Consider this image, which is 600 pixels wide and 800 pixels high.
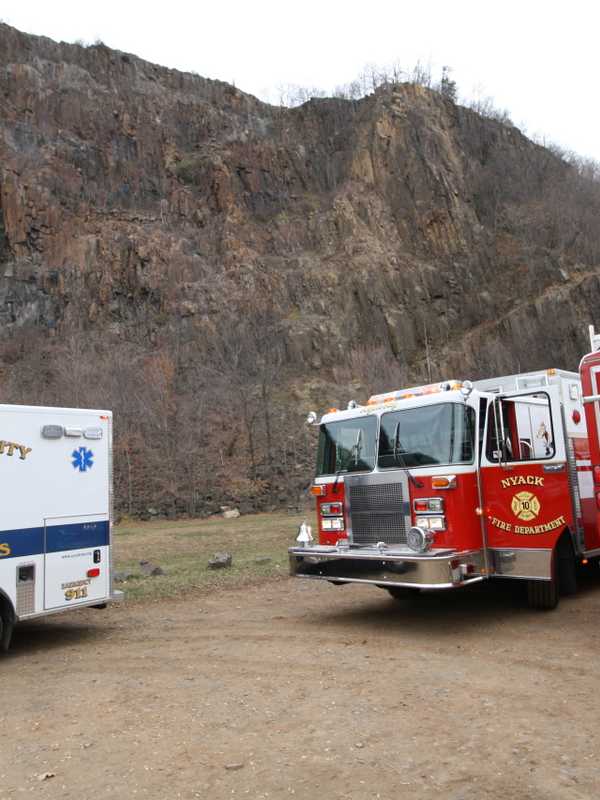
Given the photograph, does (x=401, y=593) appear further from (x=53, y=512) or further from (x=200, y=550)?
(x=200, y=550)

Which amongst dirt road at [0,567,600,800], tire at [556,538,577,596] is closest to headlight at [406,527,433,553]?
dirt road at [0,567,600,800]

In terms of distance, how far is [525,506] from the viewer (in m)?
8.41

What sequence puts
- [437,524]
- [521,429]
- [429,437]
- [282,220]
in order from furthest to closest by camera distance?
[282,220]
[521,429]
[429,437]
[437,524]

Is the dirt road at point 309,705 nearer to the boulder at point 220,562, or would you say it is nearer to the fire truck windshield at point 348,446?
the fire truck windshield at point 348,446

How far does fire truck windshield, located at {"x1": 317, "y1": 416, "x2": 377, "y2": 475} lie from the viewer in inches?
360

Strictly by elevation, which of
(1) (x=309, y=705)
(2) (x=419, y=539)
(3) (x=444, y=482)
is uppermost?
(3) (x=444, y=482)

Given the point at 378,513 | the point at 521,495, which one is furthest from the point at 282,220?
the point at 521,495

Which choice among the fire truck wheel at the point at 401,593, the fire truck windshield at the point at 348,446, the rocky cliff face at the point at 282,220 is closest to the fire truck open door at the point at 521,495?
the fire truck windshield at the point at 348,446

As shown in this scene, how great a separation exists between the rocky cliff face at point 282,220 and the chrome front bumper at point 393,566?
35108 millimetres

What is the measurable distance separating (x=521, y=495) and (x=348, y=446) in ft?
7.81

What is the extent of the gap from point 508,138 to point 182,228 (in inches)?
1459

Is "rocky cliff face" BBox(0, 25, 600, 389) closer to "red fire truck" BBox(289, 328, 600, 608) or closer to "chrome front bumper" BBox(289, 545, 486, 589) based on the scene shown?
"red fire truck" BBox(289, 328, 600, 608)

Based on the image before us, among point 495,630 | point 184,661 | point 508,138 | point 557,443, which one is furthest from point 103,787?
point 508,138

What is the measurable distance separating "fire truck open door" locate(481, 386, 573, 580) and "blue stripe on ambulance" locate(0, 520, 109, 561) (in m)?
4.85
